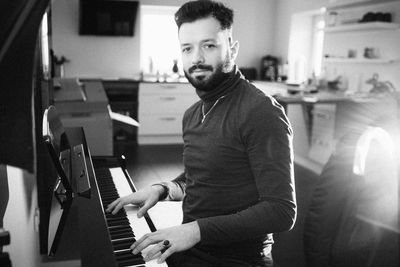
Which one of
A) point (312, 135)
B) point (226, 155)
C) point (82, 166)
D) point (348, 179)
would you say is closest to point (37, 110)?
point (82, 166)

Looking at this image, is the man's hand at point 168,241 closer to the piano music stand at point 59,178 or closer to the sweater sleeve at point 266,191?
the sweater sleeve at point 266,191

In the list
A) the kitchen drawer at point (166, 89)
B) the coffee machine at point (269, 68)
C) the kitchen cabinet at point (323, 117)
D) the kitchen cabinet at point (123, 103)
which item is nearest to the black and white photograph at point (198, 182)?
the kitchen cabinet at point (323, 117)

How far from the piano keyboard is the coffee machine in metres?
5.33

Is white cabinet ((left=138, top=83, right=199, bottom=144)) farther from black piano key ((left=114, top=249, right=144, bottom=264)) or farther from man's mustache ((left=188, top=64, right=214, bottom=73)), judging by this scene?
black piano key ((left=114, top=249, right=144, bottom=264))

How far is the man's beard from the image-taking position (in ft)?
4.36

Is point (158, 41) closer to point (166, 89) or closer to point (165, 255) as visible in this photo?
point (166, 89)

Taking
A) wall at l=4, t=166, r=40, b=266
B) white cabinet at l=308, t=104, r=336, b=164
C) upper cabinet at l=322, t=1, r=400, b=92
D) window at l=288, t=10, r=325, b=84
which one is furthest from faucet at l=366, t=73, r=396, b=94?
wall at l=4, t=166, r=40, b=266

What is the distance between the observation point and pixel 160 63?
7.08 meters

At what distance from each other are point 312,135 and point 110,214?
4.03m

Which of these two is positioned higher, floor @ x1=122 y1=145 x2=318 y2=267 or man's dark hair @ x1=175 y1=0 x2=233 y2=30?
man's dark hair @ x1=175 y1=0 x2=233 y2=30

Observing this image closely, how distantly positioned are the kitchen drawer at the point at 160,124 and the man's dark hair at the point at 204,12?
5066 mm

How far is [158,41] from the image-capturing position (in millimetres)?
7027

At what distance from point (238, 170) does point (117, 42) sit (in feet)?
18.9

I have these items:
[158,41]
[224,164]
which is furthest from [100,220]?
[158,41]
